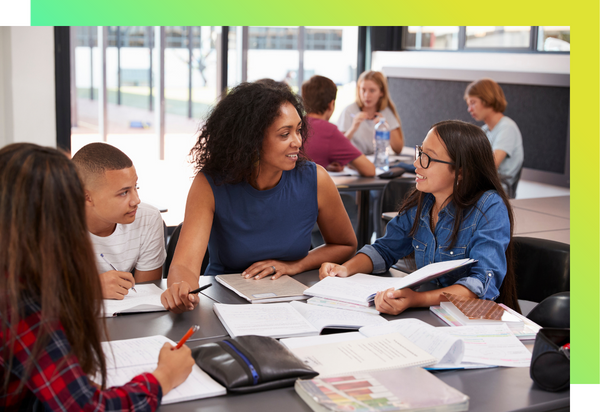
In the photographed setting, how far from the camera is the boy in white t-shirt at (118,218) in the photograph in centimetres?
182

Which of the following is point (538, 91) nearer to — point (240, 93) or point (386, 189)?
point (386, 189)

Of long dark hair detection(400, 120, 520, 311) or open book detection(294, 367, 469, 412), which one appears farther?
long dark hair detection(400, 120, 520, 311)

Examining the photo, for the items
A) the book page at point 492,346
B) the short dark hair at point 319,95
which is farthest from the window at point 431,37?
the book page at point 492,346

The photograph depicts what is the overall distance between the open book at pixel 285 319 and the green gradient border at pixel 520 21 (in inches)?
20.4

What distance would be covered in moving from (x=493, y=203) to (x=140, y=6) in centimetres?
406

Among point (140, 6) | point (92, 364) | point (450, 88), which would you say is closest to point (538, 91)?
point (450, 88)

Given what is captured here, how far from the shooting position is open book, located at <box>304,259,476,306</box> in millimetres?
1554

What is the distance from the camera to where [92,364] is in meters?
1.00

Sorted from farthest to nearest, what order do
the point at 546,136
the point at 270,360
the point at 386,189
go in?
the point at 546,136, the point at 386,189, the point at 270,360

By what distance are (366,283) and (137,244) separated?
740 mm

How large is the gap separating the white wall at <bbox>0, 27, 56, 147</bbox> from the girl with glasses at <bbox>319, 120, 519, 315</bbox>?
3.40 metres

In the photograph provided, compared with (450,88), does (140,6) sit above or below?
above

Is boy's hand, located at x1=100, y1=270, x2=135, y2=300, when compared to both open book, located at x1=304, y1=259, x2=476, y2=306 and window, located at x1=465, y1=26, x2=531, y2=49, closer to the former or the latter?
open book, located at x1=304, y1=259, x2=476, y2=306

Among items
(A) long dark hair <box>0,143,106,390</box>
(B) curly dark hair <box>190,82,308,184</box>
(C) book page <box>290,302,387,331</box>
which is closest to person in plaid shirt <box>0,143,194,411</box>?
(A) long dark hair <box>0,143,106,390</box>
